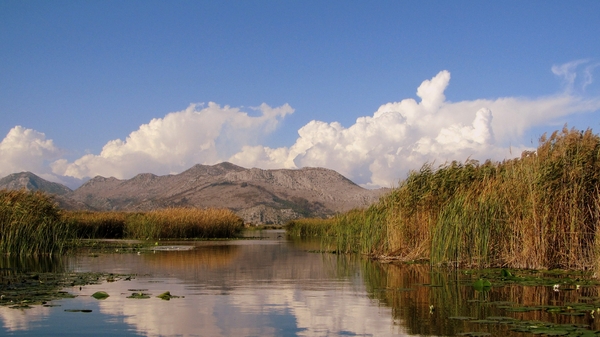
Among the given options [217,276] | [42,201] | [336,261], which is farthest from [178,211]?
[217,276]

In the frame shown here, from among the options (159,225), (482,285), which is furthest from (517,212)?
(159,225)

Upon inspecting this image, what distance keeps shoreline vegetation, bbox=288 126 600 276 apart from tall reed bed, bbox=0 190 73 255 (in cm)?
1391

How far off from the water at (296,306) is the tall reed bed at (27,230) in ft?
28.9

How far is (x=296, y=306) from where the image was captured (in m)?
11.4

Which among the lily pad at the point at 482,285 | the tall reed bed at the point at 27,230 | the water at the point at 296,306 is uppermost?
the tall reed bed at the point at 27,230

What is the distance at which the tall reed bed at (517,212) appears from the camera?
16641 mm

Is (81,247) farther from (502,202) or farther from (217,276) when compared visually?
(502,202)

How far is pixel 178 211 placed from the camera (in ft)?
156

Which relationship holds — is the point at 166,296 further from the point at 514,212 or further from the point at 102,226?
the point at 102,226

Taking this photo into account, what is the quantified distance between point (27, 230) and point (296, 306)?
56.1 feet

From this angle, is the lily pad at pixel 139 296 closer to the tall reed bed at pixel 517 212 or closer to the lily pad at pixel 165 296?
the lily pad at pixel 165 296

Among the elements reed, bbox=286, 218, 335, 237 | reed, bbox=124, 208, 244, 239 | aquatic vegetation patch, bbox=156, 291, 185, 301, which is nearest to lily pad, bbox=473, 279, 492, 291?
aquatic vegetation patch, bbox=156, 291, 185, 301

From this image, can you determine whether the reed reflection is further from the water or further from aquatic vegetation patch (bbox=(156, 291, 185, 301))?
aquatic vegetation patch (bbox=(156, 291, 185, 301))

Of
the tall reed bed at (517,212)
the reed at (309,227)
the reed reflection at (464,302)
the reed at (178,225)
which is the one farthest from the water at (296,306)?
the reed at (309,227)
